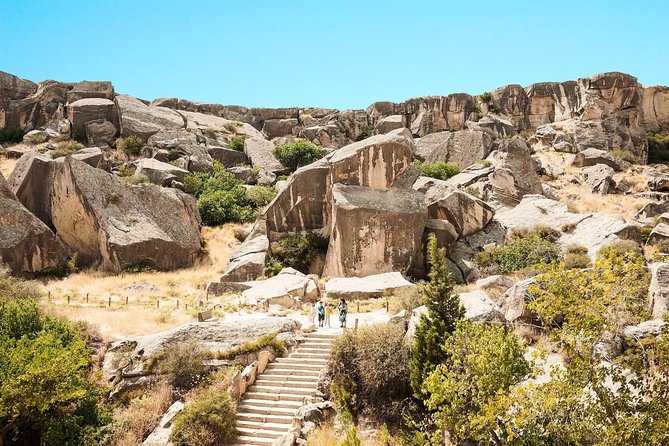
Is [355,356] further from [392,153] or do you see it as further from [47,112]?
[47,112]

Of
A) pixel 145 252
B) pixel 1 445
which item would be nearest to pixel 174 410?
pixel 1 445

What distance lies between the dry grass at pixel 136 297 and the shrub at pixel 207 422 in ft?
16.8

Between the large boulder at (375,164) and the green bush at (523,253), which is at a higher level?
the large boulder at (375,164)

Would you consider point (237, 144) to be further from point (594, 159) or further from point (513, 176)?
point (594, 159)

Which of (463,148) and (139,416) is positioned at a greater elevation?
(463,148)

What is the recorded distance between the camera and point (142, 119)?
45.2 m

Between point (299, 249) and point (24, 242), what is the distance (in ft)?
48.5

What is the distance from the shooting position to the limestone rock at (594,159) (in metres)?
42.3

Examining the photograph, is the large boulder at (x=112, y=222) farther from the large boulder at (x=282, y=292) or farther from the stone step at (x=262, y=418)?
the stone step at (x=262, y=418)

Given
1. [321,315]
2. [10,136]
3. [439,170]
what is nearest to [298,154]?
[439,170]

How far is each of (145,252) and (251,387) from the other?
15.8m

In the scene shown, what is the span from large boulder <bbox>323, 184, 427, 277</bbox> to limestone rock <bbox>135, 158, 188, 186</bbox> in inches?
679

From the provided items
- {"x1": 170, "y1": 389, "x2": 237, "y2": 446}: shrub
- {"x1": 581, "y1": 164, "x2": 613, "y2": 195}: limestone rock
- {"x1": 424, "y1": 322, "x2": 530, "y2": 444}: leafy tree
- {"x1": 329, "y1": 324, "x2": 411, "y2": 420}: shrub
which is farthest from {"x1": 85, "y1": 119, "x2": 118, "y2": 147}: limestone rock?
{"x1": 581, "y1": 164, "x2": 613, "y2": 195}: limestone rock

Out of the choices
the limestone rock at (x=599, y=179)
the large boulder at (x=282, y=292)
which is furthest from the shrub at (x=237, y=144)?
the limestone rock at (x=599, y=179)
